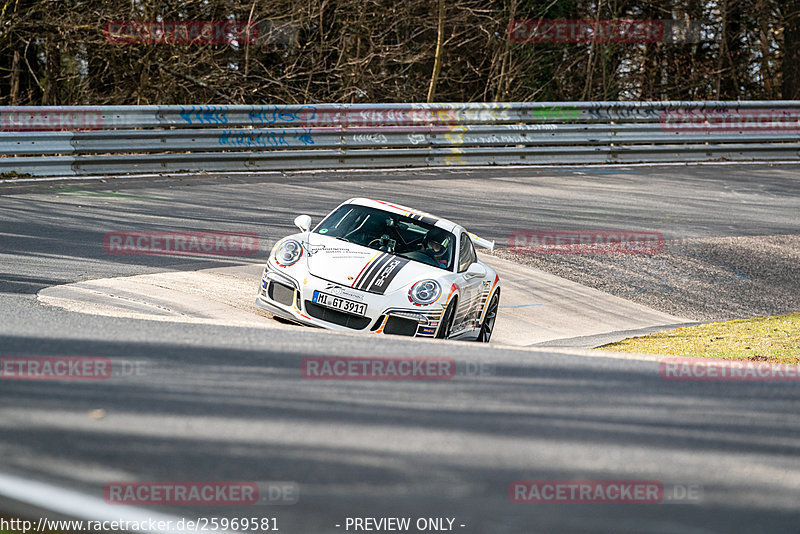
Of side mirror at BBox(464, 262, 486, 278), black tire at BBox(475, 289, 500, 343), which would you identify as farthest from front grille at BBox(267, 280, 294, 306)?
black tire at BBox(475, 289, 500, 343)

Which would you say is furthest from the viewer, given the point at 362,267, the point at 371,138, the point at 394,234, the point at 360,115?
the point at 371,138

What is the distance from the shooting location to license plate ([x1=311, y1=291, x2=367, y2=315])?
8.20 meters

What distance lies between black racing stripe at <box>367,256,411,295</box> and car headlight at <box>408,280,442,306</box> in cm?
23

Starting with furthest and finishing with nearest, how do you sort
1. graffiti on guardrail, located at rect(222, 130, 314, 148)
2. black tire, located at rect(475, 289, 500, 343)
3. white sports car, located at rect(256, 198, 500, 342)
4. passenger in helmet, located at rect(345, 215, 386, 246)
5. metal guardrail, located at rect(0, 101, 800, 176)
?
1. graffiti on guardrail, located at rect(222, 130, 314, 148)
2. metal guardrail, located at rect(0, 101, 800, 176)
3. black tire, located at rect(475, 289, 500, 343)
4. passenger in helmet, located at rect(345, 215, 386, 246)
5. white sports car, located at rect(256, 198, 500, 342)

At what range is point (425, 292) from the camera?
8.38 meters

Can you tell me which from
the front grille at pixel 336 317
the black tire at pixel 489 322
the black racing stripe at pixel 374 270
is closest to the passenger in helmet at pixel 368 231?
the black racing stripe at pixel 374 270

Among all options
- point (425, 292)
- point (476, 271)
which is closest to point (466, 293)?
point (476, 271)

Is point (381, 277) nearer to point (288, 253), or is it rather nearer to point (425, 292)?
point (425, 292)

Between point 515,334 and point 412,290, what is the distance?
8.66ft

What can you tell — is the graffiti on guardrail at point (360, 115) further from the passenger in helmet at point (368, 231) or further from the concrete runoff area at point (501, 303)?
the passenger in helmet at point (368, 231)

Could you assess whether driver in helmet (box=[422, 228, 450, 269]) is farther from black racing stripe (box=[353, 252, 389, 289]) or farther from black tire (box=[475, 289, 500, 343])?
black tire (box=[475, 289, 500, 343])

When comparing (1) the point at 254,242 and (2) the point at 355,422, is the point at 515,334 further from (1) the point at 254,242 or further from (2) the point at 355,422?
(2) the point at 355,422

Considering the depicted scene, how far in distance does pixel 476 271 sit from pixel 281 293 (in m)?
2.10

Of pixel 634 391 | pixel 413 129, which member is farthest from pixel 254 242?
pixel 634 391
